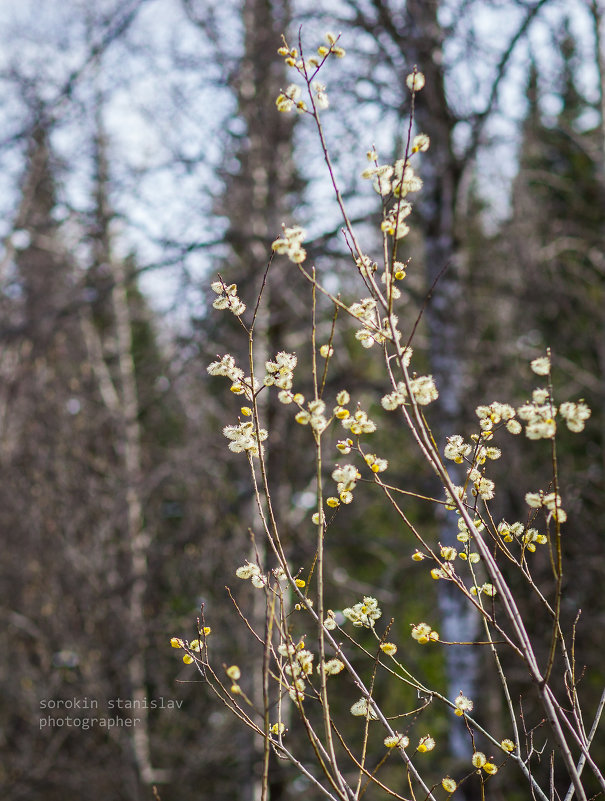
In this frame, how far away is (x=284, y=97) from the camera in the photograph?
1.25 m

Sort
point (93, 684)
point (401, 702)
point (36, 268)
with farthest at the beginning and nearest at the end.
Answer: point (401, 702) → point (36, 268) → point (93, 684)

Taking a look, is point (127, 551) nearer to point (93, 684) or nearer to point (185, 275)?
point (93, 684)

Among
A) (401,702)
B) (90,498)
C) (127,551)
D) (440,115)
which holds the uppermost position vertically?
(440,115)

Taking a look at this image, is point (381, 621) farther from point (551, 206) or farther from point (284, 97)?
point (284, 97)

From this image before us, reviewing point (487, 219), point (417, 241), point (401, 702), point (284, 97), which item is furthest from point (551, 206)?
point (284, 97)

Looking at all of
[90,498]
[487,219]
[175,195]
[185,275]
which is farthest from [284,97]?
[487,219]

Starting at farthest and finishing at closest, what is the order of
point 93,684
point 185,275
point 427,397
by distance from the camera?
point 93,684 < point 185,275 < point 427,397

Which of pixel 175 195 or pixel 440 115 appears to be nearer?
pixel 440 115

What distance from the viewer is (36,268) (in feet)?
26.1

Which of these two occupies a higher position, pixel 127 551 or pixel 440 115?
pixel 440 115

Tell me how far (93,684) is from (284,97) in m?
5.22

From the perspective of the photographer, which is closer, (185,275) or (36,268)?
(185,275)

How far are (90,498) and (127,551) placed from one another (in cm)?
58

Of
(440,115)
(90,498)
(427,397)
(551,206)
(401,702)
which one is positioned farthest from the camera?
(401,702)
